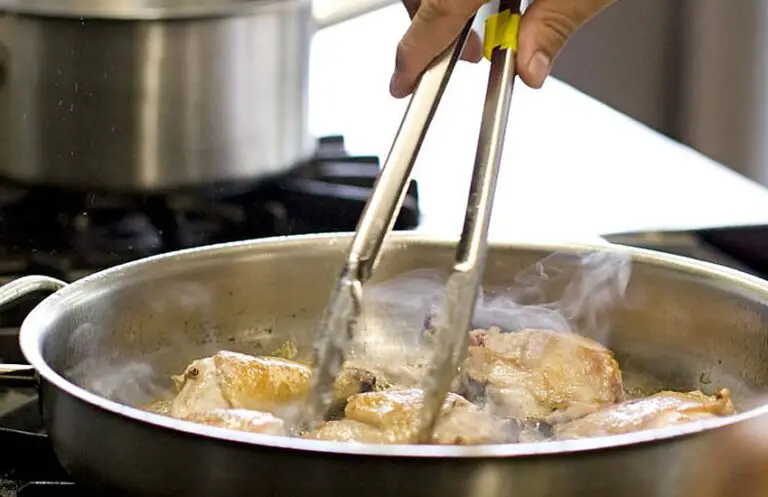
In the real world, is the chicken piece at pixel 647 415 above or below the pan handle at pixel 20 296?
below

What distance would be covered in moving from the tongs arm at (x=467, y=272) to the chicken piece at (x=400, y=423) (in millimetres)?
16

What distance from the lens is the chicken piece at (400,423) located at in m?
0.73

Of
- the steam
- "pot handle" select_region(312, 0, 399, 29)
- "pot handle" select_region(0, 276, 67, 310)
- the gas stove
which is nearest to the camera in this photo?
"pot handle" select_region(0, 276, 67, 310)

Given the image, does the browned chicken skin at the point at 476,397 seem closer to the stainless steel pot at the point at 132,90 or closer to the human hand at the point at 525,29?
the human hand at the point at 525,29

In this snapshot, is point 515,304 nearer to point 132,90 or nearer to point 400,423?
point 400,423

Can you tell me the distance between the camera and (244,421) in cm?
73

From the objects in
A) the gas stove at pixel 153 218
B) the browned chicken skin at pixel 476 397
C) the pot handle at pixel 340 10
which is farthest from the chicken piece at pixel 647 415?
the pot handle at pixel 340 10

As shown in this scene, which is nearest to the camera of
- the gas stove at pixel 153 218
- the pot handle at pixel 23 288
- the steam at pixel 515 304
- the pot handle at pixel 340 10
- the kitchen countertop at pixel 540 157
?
the pot handle at pixel 23 288

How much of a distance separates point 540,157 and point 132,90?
29.7 inches

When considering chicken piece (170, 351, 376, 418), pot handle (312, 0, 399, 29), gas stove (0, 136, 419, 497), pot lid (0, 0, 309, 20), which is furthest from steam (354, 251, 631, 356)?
pot handle (312, 0, 399, 29)

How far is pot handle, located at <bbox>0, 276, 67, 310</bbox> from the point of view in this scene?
2.70 ft

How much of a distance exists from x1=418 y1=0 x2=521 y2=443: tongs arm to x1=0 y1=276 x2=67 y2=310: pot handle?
310mm

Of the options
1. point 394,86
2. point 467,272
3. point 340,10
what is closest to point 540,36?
point 394,86

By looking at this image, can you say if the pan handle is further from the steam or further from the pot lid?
the pot lid
